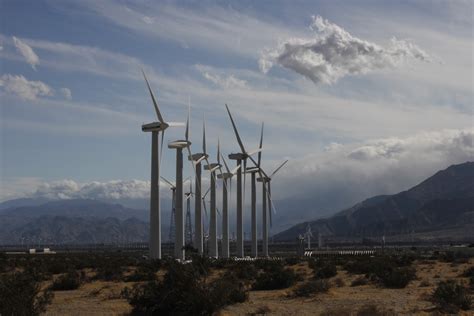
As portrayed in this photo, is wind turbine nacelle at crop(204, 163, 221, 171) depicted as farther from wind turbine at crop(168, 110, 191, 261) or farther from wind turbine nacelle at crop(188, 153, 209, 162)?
wind turbine at crop(168, 110, 191, 261)

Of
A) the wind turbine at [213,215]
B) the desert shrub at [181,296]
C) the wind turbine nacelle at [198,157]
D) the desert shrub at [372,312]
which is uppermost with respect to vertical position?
the wind turbine nacelle at [198,157]

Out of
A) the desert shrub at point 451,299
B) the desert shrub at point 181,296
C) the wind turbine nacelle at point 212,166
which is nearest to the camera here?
the desert shrub at point 181,296

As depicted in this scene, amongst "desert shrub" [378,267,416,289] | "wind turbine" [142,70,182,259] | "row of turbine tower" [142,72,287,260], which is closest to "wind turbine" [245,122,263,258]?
"row of turbine tower" [142,72,287,260]

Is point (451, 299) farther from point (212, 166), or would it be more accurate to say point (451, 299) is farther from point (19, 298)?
point (212, 166)

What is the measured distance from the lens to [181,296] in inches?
961

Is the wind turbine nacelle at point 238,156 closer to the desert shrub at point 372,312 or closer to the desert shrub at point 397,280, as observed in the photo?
the desert shrub at point 397,280

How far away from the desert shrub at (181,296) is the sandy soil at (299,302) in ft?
2.50

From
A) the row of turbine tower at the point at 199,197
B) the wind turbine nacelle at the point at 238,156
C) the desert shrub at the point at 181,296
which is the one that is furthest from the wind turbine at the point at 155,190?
the desert shrub at the point at 181,296

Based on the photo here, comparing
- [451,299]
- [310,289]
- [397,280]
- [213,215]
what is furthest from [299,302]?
[213,215]

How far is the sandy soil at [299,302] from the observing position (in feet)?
84.4

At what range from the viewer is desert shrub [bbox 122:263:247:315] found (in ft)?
79.5

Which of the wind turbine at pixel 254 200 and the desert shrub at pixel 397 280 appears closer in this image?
the desert shrub at pixel 397 280

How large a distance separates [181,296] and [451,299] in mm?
10671

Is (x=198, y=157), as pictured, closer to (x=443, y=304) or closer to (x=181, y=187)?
(x=181, y=187)
